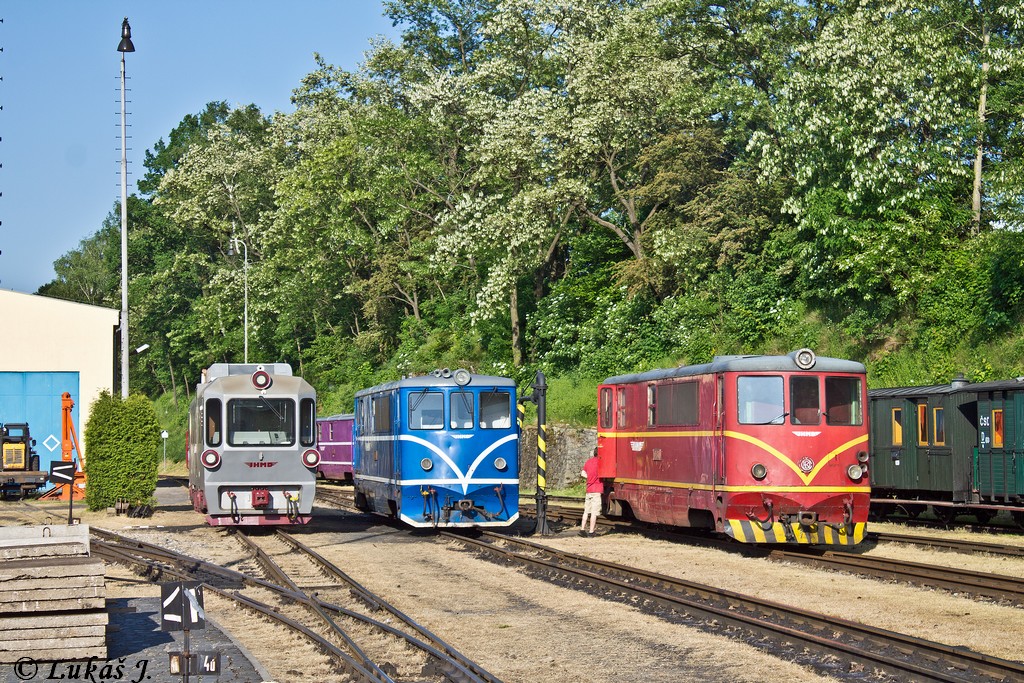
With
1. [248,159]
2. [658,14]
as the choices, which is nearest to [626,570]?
[658,14]

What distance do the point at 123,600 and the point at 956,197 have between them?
26.1m

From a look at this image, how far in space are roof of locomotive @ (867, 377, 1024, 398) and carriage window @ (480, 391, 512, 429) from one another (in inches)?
339

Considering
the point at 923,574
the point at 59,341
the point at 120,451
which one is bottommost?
the point at 923,574

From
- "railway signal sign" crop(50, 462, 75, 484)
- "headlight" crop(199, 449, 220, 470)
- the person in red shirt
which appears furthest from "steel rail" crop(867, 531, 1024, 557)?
"railway signal sign" crop(50, 462, 75, 484)

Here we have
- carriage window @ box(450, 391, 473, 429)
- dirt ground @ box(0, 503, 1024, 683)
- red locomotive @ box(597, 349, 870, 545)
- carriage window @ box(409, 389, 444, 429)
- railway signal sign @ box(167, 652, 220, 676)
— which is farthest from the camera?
carriage window @ box(450, 391, 473, 429)

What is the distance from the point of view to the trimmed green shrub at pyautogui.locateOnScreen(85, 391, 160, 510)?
96.9 feet

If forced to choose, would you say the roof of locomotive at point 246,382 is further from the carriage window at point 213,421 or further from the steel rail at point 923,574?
the steel rail at point 923,574

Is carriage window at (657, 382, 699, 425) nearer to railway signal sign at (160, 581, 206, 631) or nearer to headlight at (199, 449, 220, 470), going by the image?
headlight at (199, 449, 220, 470)

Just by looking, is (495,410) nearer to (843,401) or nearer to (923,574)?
(843,401)

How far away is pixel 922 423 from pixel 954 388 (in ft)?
4.47

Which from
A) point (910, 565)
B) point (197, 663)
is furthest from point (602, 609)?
point (197, 663)

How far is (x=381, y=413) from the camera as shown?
25219 millimetres

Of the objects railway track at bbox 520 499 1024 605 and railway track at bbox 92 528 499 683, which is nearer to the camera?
railway track at bbox 92 528 499 683

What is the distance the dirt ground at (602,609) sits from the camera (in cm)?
1132
